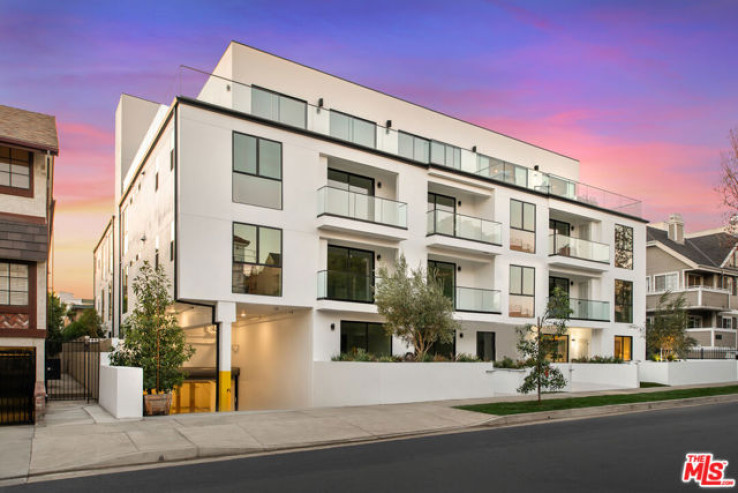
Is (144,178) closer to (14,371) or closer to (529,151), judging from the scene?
(14,371)

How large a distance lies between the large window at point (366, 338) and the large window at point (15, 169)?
1206cm

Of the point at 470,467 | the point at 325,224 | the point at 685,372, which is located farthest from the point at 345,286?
the point at 685,372

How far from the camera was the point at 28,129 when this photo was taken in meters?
18.3

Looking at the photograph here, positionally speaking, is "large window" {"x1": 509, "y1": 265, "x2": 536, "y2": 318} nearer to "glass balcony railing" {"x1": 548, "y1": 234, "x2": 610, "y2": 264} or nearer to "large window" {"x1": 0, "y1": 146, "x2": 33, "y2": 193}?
"glass balcony railing" {"x1": 548, "y1": 234, "x2": 610, "y2": 264}

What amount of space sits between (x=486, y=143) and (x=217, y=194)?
16207 mm

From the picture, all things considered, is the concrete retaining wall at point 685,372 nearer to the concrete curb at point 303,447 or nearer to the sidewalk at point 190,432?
the concrete curb at point 303,447

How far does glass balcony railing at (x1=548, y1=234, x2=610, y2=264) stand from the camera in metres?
31.8

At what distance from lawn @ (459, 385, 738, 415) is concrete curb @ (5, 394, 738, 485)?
0.41 metres

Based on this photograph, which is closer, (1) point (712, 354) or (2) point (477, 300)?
(2) point (477, 300)

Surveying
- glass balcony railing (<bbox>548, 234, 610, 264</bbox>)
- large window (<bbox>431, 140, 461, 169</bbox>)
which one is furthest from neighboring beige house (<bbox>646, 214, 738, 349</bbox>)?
large window (<bbox>431, 140, 461, 169</bbox>)

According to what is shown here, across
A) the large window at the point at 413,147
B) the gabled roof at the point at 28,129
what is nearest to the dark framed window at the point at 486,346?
the large window at the point at 413,147

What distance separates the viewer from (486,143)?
32.0m

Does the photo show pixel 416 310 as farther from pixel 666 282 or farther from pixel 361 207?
pixel 666 282

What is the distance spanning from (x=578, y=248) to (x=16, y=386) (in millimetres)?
26729
